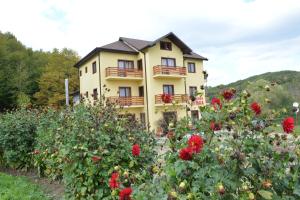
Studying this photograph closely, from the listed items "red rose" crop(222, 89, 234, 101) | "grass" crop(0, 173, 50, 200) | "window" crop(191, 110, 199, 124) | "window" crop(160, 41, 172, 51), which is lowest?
"grass" crop(0, 173, 50, 200)

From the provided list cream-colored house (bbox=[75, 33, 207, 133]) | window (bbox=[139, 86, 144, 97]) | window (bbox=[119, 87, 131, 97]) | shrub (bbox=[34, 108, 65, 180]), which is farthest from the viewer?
window (bbox=[139, 86, 144, 97])

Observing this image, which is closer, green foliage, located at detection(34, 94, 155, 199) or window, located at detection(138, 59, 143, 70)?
green foliage, located at detection(34, 94, 155, 199)

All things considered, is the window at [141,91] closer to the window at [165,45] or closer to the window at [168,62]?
the window at [168,62]

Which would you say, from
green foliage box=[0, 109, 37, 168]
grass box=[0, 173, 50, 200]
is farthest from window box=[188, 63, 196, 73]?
grass box=[0, 173, 50, 200]

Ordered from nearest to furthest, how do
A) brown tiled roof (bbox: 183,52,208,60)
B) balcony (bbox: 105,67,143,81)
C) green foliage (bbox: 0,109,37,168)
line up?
green foliage (bbox: 0,109,37,168) → balcony (bbox: 105,67,143,81) → brown tiled roof (bbox: 183,52,208,60)

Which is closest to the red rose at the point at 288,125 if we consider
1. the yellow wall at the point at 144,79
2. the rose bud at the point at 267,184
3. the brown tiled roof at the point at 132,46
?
the rose bud at the point at 267,184

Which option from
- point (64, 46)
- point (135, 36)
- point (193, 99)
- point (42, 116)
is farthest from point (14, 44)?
point (193, 99)

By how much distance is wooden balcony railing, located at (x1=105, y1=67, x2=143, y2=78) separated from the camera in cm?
2094

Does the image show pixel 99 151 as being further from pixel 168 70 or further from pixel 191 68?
pixel 191 68

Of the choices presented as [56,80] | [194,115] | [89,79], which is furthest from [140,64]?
[194,115]

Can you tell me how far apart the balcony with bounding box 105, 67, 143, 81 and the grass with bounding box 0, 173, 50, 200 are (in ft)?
48.7

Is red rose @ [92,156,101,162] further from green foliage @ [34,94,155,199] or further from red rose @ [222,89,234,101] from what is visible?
red rose @ [222,89,234,101]

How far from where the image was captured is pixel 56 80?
108 feet

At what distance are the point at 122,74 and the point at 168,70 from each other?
12.2 feet
